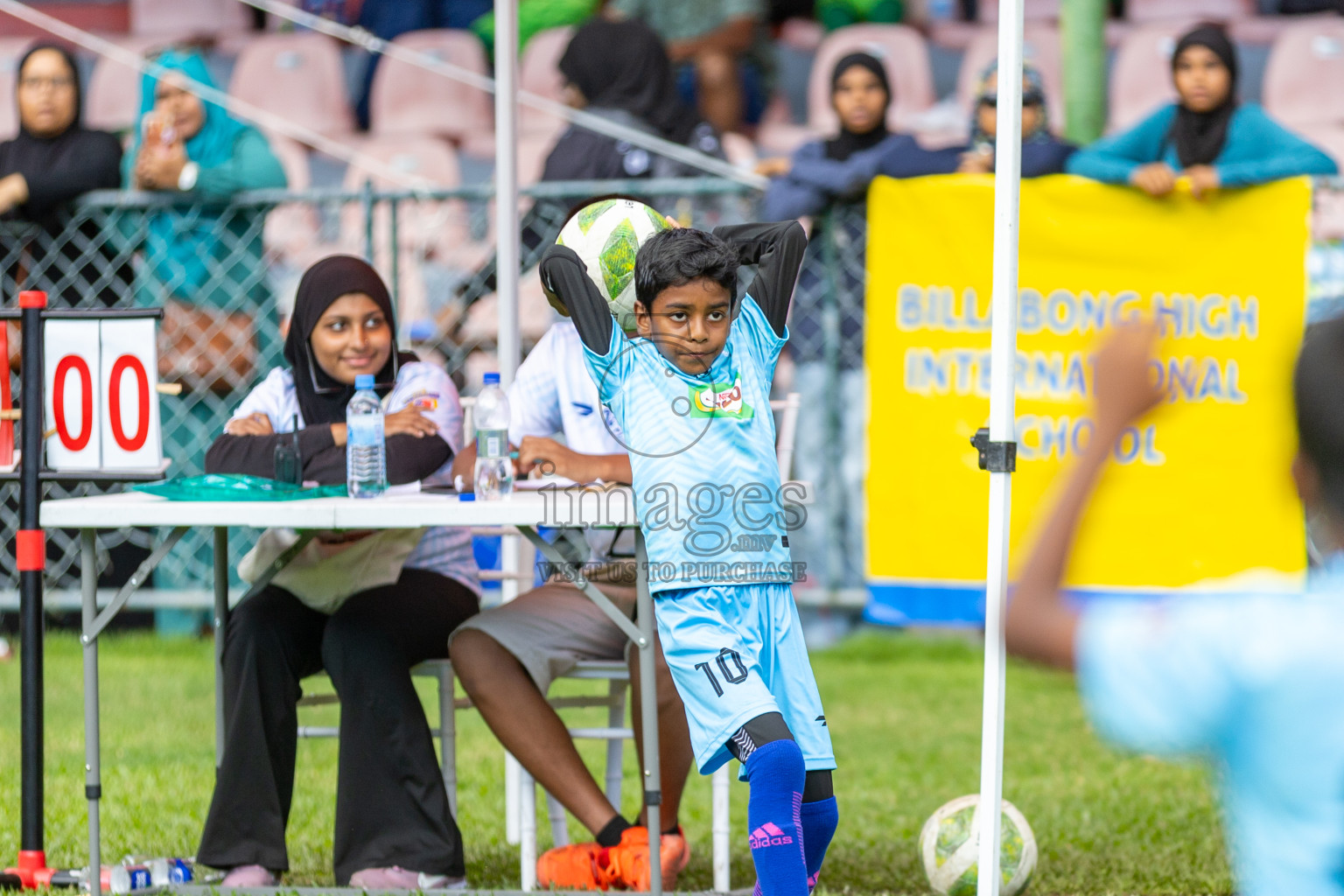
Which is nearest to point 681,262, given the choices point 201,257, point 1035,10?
point 201,257

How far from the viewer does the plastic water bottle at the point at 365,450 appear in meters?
3.81

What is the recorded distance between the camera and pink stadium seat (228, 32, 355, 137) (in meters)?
10.2

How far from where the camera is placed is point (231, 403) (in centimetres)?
665

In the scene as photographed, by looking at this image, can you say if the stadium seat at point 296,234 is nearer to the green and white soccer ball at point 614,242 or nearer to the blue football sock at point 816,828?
the green and white soccer ball at point 614,242

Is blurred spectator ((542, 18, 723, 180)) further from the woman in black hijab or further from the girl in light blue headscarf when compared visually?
the woman in black hijab

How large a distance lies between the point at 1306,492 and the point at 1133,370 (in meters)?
0.21

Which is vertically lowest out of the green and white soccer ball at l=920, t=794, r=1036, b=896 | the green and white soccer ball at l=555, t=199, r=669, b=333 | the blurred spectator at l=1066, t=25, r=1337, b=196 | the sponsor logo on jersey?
the green and white soccer ball at l=920, t=794, r=1036, b=896

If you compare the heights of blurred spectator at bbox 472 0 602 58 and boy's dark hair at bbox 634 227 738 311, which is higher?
blurred spectator at bbox 472 0 602 58

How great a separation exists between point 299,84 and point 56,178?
3.70 metres

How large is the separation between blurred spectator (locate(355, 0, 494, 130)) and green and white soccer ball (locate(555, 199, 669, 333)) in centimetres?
695

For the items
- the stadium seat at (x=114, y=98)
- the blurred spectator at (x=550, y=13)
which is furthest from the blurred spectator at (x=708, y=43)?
the stadium seat at (x=114, y=98)

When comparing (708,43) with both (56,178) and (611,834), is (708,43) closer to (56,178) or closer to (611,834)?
(56,178)

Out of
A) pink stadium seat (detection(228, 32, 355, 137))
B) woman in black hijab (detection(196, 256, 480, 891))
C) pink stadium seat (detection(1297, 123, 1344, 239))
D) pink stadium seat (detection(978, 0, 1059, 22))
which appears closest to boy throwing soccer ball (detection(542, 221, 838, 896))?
woman in black hijab (detection(196, 256, 480, 891))

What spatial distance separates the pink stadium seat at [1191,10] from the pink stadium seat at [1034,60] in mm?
635
